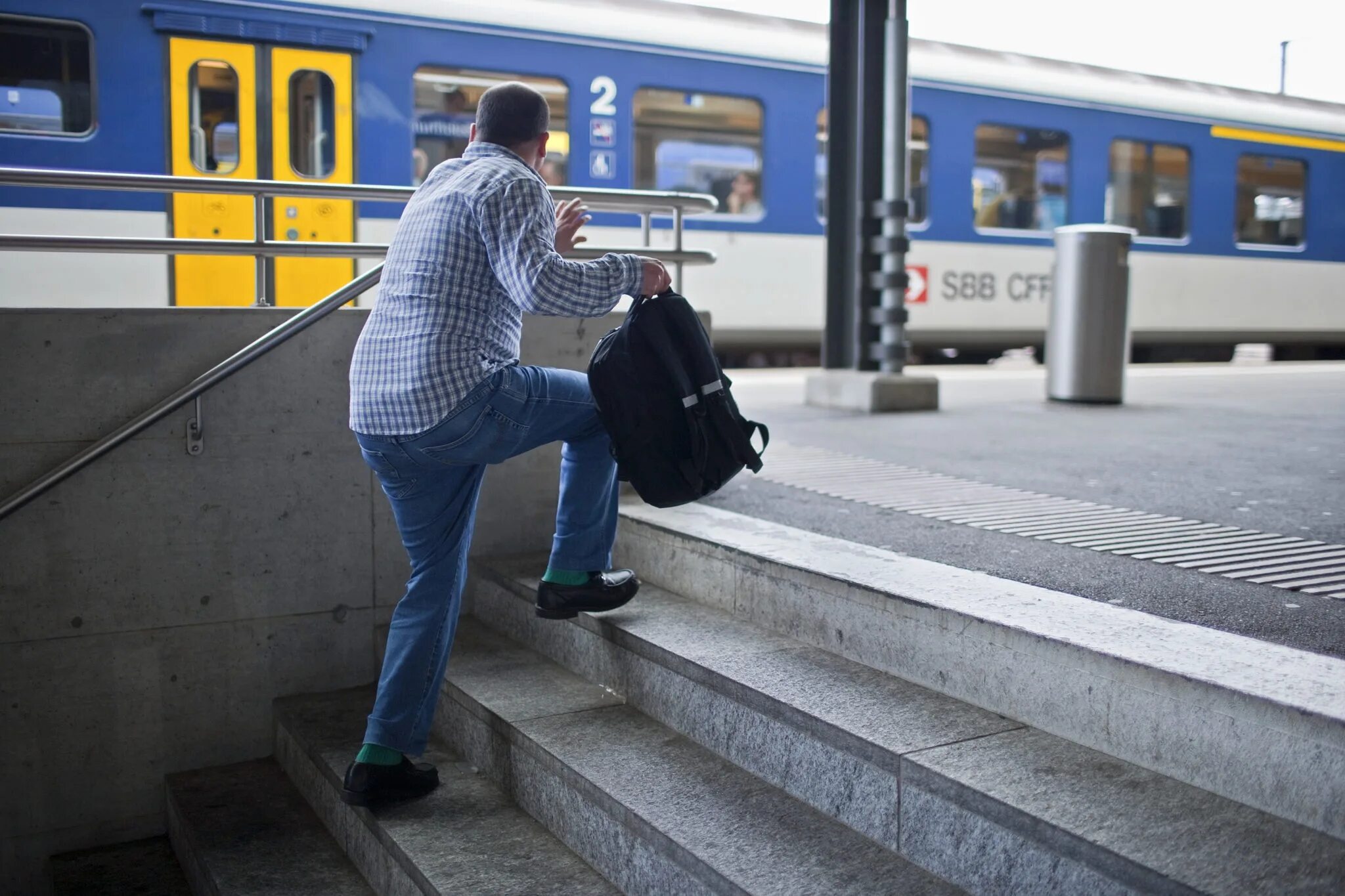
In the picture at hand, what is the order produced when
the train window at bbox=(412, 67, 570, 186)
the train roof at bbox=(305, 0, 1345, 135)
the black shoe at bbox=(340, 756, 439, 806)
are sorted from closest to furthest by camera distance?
the black shoe at bbox=(340, 756, 439, 806) → the train window at bbox=(412, 67, 570, 186) → the train roof at bbox=(305, 0, 1345, 135)

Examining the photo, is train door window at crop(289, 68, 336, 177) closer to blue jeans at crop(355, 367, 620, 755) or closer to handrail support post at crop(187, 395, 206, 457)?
handrail support post at crop(187, 395, 206, 457)

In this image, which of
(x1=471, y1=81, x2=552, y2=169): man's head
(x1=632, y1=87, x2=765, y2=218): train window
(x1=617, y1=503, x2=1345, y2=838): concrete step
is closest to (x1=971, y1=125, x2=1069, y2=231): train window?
(x1=632, y1=87, x2=765, y2=218): train window

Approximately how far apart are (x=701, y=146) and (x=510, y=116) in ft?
26.0

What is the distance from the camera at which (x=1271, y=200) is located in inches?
577

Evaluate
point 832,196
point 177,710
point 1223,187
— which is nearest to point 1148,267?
point 1223,187

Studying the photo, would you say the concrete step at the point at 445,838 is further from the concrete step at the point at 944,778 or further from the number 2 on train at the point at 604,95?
the number 2 on train at the point at 604,95

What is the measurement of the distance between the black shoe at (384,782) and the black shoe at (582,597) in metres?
0.58

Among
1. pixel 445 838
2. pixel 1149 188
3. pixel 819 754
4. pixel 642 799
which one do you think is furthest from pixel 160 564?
pixel 1149 188

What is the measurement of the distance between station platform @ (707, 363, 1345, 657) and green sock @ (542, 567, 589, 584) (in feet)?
3.03

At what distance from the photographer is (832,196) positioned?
864 cm

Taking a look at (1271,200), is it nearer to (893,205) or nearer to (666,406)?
(893,205)

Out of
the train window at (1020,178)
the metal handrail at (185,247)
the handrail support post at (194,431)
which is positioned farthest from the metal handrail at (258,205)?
the train window at (1020,178)

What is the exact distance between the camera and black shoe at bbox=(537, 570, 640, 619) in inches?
146

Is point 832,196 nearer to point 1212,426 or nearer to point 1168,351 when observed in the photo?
point 1212,426
